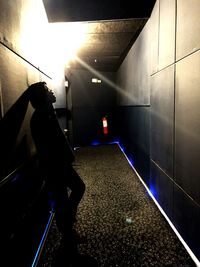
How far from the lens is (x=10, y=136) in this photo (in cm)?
159

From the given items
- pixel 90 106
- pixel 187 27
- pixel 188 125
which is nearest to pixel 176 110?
pixel 188 125

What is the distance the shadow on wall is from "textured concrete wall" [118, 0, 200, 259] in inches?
61.0

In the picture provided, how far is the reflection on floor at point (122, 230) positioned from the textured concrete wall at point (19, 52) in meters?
1.27

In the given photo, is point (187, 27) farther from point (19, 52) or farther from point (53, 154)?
point (53, 154)

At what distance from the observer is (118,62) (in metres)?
6.77

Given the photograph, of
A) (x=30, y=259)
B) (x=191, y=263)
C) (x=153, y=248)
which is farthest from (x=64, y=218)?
(x=191, y=263)

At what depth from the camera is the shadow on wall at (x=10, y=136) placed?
57.8 inches

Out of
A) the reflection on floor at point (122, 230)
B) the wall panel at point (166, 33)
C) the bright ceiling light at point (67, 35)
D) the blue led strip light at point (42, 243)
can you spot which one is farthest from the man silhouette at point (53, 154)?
the bright ceiling light at point (67, 35)

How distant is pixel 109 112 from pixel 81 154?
2565mm

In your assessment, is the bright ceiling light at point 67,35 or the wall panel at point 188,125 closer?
the wall panel at point 188,125

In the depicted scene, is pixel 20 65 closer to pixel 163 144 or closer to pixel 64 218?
pixel 64 218

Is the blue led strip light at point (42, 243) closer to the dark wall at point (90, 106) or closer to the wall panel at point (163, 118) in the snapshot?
the wall panel at point (163, 118)

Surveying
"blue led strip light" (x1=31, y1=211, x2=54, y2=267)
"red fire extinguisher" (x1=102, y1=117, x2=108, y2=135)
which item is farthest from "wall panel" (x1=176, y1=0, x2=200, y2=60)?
"red fire extinguisher" (x1=102, y1=117, x2=108, y2=135)

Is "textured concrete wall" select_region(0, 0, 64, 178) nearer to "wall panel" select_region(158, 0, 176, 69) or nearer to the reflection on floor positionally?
the reflection on floor
